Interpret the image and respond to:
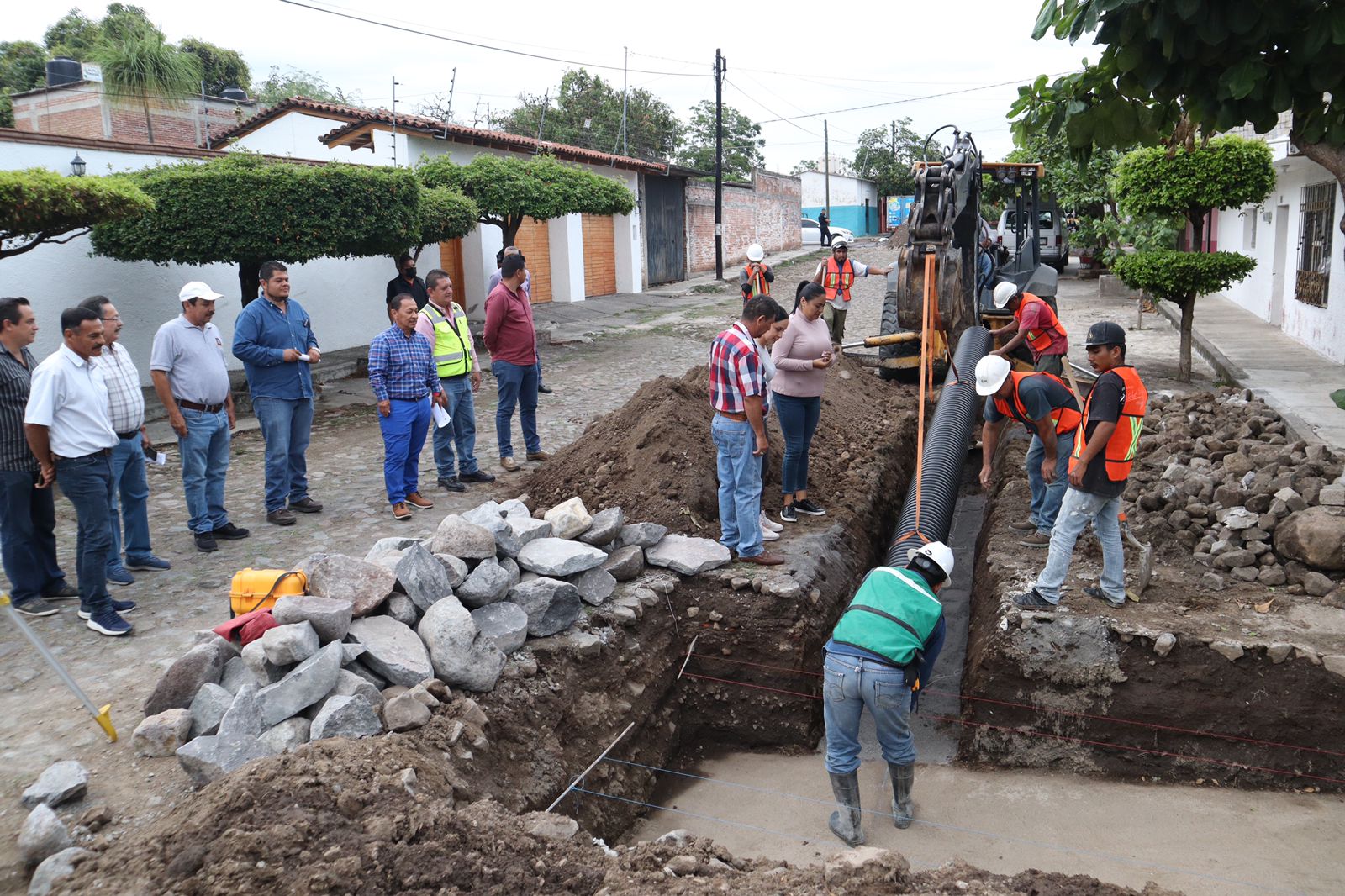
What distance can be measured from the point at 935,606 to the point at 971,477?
623 cm

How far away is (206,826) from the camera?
11.6 ft

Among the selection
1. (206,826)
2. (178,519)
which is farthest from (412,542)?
(178,519)

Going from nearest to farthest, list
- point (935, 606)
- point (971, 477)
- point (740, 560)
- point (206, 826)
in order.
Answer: point (206, 826) → point (935, 606) → point (740, 560) → point (971, 477)

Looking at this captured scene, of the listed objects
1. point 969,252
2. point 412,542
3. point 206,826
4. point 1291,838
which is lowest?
point 1291,838

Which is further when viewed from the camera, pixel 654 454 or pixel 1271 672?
pixel 654 454

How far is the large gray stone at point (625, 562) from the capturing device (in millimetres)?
6355

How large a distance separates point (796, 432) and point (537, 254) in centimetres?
1663

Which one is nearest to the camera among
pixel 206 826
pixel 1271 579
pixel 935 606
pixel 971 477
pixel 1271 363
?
pixel 206 826

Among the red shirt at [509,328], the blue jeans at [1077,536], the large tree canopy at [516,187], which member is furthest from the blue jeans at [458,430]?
the large tree canopy at [516,187]

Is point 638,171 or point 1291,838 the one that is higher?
point 638,171

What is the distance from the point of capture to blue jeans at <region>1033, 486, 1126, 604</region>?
5805 millimetres

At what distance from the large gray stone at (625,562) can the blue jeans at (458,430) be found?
2604 millimetres

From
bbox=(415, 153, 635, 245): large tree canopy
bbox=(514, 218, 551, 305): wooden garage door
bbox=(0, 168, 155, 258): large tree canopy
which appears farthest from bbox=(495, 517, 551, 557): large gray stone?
bbox=(514, 218, 551, 305): wooden garage door

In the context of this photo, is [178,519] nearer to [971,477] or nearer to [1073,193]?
[971,477]
